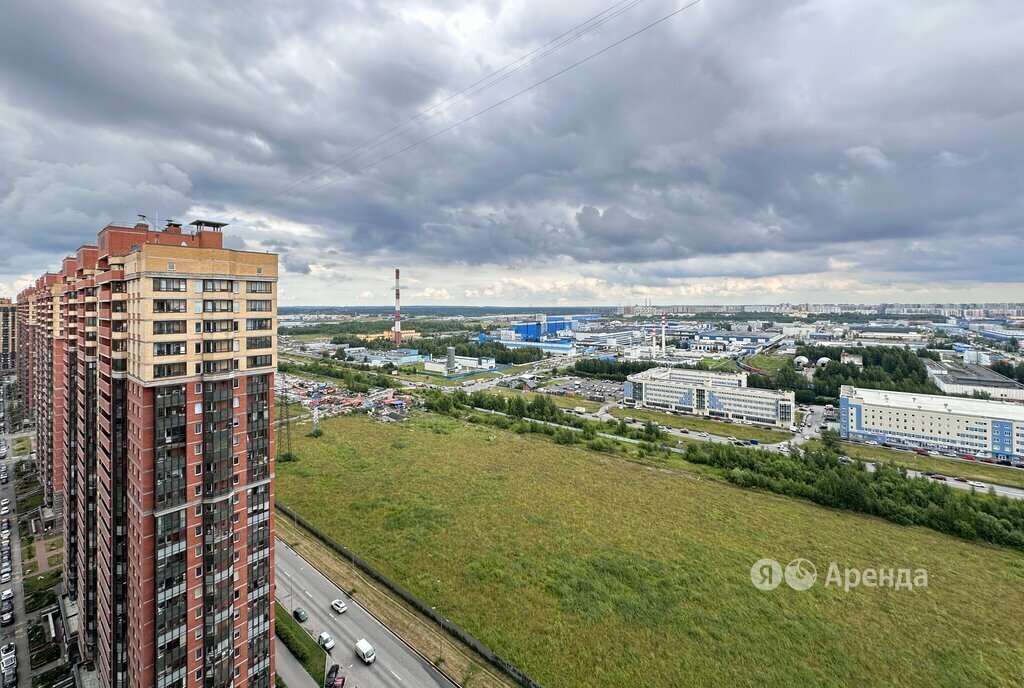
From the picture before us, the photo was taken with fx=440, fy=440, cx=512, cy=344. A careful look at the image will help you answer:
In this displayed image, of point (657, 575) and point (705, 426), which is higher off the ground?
point (705, 426)

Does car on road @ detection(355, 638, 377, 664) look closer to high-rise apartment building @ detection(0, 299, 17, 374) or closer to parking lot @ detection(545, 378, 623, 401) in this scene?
parking lot @ detection(545, 378, 623, 401)

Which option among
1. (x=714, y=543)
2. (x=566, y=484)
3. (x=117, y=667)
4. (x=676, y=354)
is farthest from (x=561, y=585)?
(x=676, y=354)

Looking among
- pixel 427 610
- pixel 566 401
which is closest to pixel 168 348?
pixel 427 610

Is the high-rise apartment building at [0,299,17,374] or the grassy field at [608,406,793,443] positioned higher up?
the high-rise apartment building at [0,299,17,374]

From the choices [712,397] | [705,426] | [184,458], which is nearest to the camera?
[184,458]

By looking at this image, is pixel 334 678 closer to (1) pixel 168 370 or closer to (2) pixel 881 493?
(1) pixel 168 370

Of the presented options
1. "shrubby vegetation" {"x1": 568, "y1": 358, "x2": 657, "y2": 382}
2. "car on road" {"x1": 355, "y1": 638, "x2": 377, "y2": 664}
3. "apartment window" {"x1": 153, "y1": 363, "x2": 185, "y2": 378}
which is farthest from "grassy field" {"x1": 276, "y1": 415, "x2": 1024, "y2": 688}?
"shrubby vegetation" {"x1": 568, "y1": 358, "x2": 657, "y2": 382}
